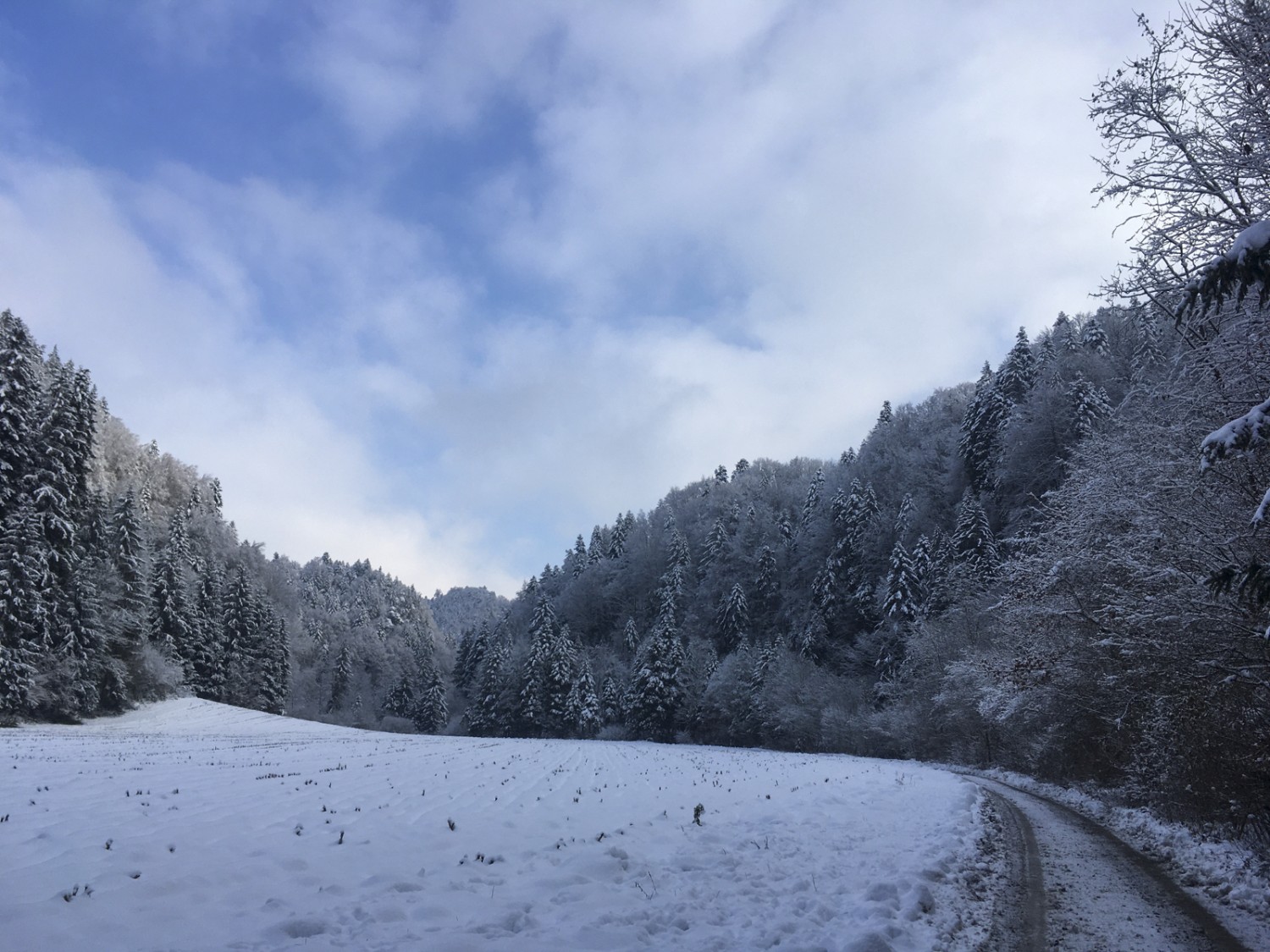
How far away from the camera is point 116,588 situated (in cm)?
4366

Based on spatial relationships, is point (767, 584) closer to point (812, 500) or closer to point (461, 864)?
point (812, 500)

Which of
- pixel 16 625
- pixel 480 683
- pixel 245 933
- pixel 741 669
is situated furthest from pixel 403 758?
pixel 480 683

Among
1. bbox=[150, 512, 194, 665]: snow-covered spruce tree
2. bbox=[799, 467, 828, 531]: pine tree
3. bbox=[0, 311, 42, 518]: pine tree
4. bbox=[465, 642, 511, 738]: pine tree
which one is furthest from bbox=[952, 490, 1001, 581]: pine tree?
bbox=[150, 512, 194, 665]: snow-covered spruce tree

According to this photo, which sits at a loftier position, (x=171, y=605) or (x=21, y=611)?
(x=171, y=605)

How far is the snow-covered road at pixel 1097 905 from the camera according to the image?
665 centimetres

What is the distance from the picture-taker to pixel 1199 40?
25.9 ft

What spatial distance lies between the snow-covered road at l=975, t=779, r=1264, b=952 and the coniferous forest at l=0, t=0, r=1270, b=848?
2.35 m

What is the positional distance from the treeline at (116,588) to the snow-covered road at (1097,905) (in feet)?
143

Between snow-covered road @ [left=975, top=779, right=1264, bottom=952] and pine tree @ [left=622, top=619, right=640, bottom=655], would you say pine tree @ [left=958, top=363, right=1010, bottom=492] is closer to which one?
pine tree @ [left=622, top=619, right=640, bottom=655]

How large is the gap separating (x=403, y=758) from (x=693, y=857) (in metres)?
18.9

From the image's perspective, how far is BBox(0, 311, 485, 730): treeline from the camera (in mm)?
34781

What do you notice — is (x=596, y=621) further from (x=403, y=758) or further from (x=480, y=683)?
(x=403, y=758)

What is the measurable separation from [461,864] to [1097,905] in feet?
26.8

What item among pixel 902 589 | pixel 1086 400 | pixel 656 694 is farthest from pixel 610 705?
pixel 1086 400
